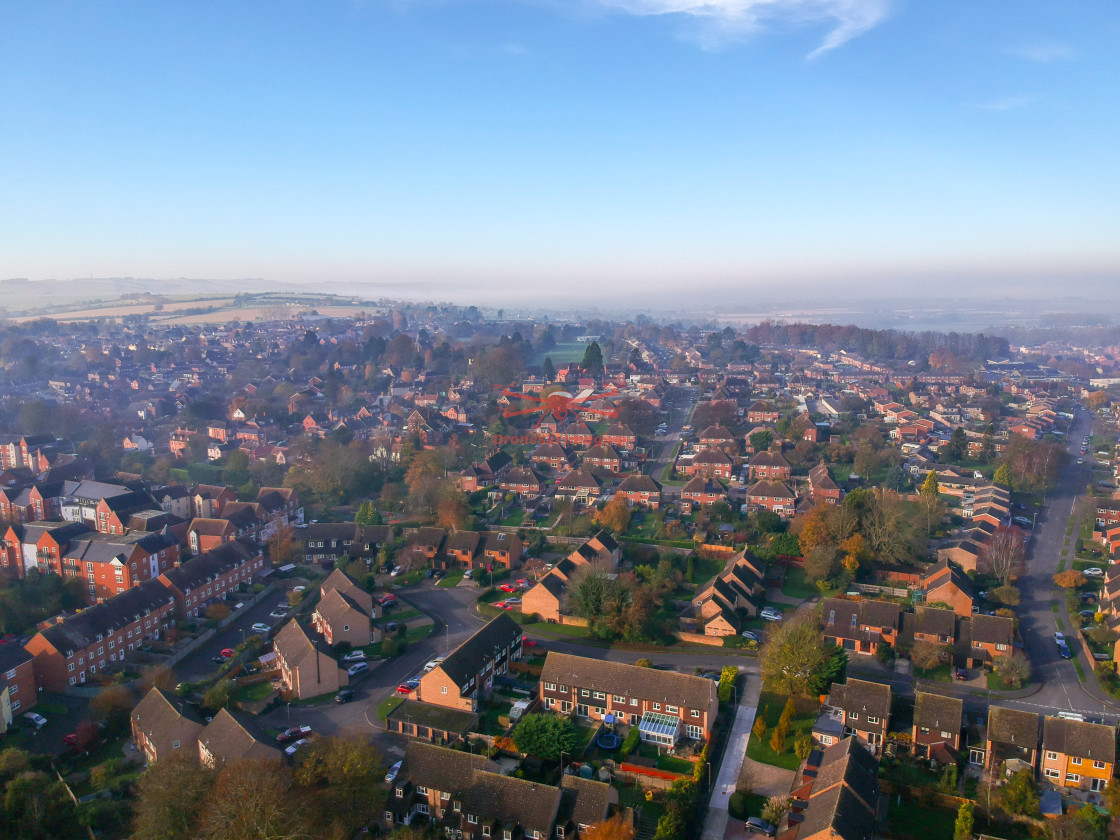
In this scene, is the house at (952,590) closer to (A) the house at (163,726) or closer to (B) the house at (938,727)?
(B) the house at (938,727)

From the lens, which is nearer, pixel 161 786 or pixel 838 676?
pixel 161 786

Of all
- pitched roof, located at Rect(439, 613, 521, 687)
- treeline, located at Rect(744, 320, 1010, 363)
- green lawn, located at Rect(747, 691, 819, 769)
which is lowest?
green lawn, located at Rect(747, 691, 819, 769)

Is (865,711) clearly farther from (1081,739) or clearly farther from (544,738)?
(544,738)

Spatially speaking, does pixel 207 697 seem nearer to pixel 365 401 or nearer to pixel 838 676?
pixel 838 676

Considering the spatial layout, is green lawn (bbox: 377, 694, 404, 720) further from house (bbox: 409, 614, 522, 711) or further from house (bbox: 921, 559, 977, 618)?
house (bbox: 921, 559, 977, 618)

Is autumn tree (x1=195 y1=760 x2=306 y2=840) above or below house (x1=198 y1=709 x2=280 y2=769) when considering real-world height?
above

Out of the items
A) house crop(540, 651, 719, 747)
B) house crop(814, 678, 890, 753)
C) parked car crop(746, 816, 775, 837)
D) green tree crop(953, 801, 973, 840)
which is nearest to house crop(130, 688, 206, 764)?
house crop(540, 651, 719, 747)

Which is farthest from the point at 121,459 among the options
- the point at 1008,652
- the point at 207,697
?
the point at 1008,652
